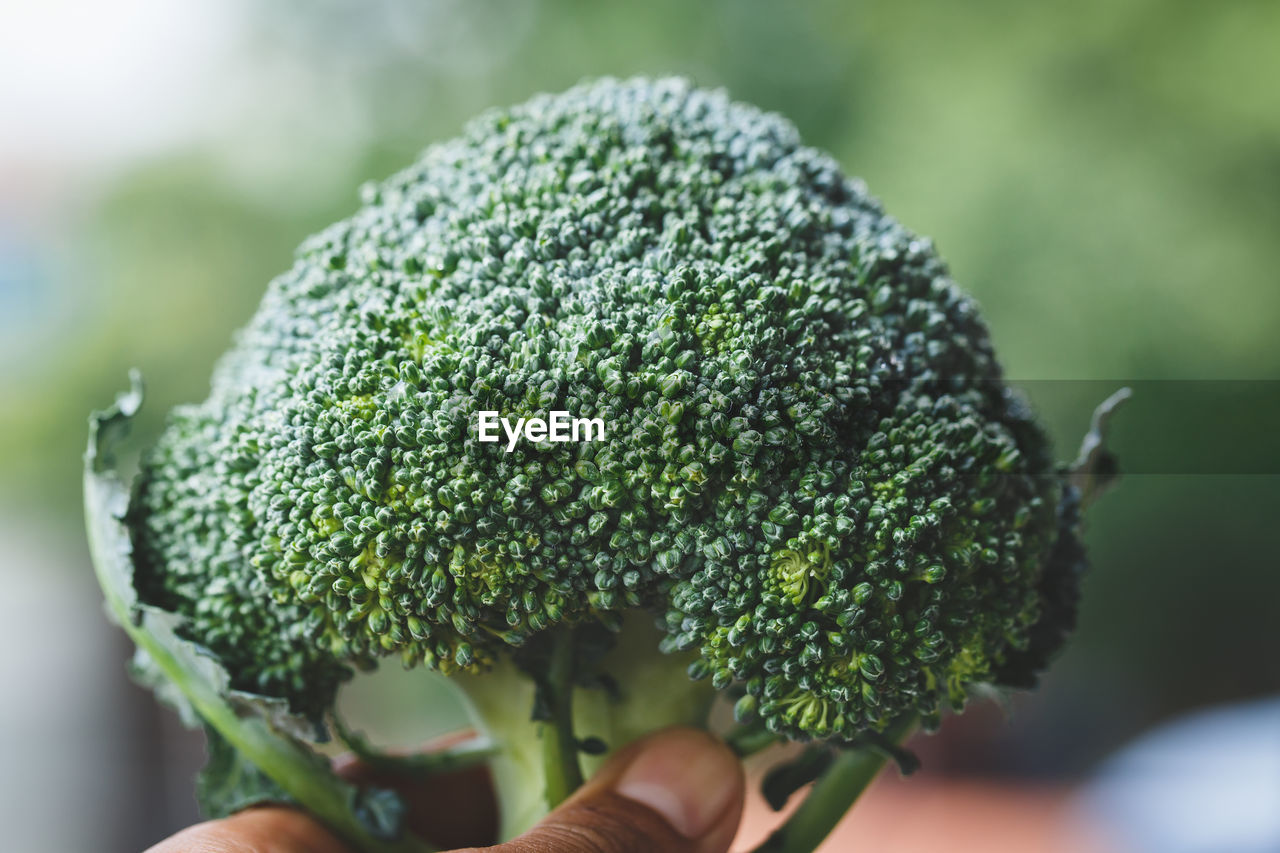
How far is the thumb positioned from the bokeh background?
3.54ft

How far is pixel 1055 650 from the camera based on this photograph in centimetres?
84

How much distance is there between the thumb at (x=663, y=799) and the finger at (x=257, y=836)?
228mm

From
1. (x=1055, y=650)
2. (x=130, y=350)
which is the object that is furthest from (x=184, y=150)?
(x=1055, y=650)

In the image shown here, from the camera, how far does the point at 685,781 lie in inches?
30.5

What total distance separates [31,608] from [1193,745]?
2281 millimetres

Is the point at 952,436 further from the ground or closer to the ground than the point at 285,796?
further from the ground

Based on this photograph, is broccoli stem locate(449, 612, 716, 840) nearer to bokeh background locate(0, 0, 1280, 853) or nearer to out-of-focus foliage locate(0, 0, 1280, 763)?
bokeh background locate(0, 0, 1280, 853)

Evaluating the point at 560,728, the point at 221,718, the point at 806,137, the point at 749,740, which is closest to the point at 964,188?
the point at 806,137

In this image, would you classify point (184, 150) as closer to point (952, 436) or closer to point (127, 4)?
point (127, 4)

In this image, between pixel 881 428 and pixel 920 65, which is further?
pixel 920 65

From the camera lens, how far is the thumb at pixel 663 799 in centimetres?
71

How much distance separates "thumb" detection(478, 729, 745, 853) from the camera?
2.34ft

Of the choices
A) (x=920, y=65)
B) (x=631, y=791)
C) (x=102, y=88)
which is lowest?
(x=631, y=791)

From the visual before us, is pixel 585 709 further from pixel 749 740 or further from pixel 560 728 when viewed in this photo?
pixel 749 740
